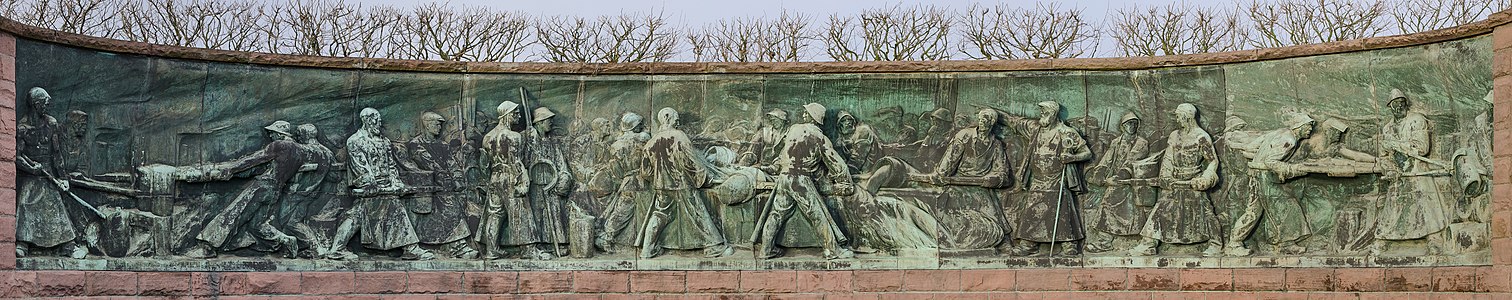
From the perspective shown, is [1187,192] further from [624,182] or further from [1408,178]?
[624,182]

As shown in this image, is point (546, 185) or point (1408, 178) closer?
point (1408, 178)

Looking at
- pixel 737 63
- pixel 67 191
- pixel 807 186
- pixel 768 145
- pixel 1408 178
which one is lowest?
pixel 67 191

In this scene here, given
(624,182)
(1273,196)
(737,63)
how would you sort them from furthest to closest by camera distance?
(737,63) → (624,182) → (1273,196)

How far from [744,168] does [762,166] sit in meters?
0.16

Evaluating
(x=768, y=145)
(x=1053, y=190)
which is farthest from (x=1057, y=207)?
(x=768, y=145)

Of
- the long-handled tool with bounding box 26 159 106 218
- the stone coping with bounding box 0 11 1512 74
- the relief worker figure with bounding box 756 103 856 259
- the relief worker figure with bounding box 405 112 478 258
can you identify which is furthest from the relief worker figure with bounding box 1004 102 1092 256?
the long-handled tool with bounding box 26 159 106 218

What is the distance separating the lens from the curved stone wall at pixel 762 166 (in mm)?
17984

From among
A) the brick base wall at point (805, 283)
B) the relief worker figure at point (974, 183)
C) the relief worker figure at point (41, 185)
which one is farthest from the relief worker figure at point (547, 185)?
the relief worker figure at point (41, 185)

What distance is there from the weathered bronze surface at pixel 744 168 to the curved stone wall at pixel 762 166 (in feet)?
0.07

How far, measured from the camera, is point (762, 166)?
1897 cm

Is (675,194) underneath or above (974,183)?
underneath

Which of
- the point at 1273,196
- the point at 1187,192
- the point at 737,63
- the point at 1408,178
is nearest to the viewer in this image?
the point at 1408,178

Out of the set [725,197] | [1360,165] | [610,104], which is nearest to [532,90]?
[610,104]

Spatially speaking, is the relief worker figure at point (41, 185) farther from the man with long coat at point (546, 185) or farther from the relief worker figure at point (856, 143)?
the relief worker figure at point (856, 143)
